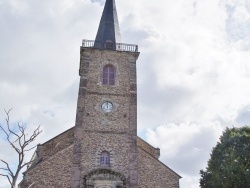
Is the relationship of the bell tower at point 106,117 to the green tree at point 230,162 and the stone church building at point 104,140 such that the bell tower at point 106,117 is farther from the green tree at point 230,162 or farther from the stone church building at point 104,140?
the green tree at point 230,162

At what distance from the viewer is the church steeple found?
2950cm

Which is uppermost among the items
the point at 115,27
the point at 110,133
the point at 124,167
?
the point at 115,27

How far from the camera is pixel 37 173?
23406 millimetres

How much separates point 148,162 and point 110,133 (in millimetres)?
3327

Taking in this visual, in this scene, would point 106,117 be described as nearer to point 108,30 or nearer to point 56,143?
point 56,143

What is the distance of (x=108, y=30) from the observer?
30453 mm

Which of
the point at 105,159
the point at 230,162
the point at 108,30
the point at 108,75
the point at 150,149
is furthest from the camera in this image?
the point at 150,149

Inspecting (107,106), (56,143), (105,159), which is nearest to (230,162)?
(105,159)

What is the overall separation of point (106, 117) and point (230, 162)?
29.5 ft

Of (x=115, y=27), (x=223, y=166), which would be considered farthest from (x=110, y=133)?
(x=115, y=27)

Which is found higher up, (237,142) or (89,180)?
(237,142)

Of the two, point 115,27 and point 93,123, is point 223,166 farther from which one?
point 115,27

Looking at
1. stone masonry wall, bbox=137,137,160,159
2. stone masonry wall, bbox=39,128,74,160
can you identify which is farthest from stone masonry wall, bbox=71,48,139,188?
stone masonry wall, bbox=137,137,160,159

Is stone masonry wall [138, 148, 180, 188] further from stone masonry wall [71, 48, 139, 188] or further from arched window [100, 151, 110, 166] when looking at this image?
arched window [100, 151, 110, 166]
